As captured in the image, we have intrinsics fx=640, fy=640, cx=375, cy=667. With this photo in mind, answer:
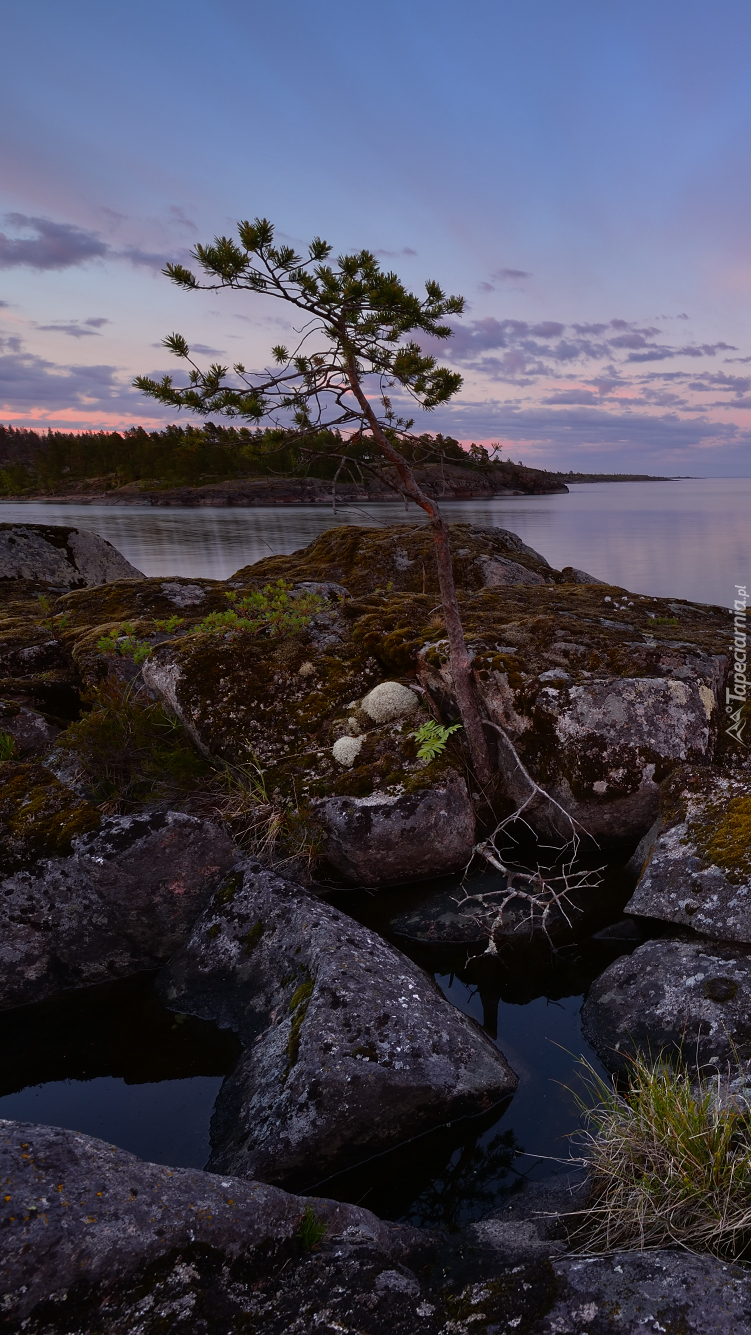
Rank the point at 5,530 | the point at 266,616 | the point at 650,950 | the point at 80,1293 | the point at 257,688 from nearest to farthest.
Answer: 1. the point at 80,1293
2. the point at 650,950
3. the point at 257,688
4. the point at 266,616
5. the point at 5,530

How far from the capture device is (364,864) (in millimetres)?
7855

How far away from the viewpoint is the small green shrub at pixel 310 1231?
357 cm

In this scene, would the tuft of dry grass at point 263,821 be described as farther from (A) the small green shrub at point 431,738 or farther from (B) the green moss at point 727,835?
(B) the green moss at point 727,835

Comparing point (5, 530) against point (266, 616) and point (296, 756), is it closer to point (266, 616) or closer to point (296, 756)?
point (266, 616)

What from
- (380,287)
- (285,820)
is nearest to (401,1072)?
(285,820)

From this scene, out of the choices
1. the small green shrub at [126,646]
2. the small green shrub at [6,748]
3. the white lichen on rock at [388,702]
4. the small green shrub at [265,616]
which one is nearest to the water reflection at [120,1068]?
the small green shrub at [6,748]

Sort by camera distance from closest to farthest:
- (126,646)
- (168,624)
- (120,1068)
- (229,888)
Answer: (120,1068) < (229,888) < (126,646) < (168,624)

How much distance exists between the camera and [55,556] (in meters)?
18.2

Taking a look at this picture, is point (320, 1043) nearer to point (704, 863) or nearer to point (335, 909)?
point (335, 909)

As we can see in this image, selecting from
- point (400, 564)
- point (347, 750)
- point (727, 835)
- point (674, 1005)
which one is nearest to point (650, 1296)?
point (674, 1005)

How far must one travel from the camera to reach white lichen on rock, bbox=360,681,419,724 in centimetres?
939

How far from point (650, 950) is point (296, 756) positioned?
16.1ft

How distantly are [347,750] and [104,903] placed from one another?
345 cm

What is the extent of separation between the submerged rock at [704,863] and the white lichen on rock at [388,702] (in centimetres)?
368
